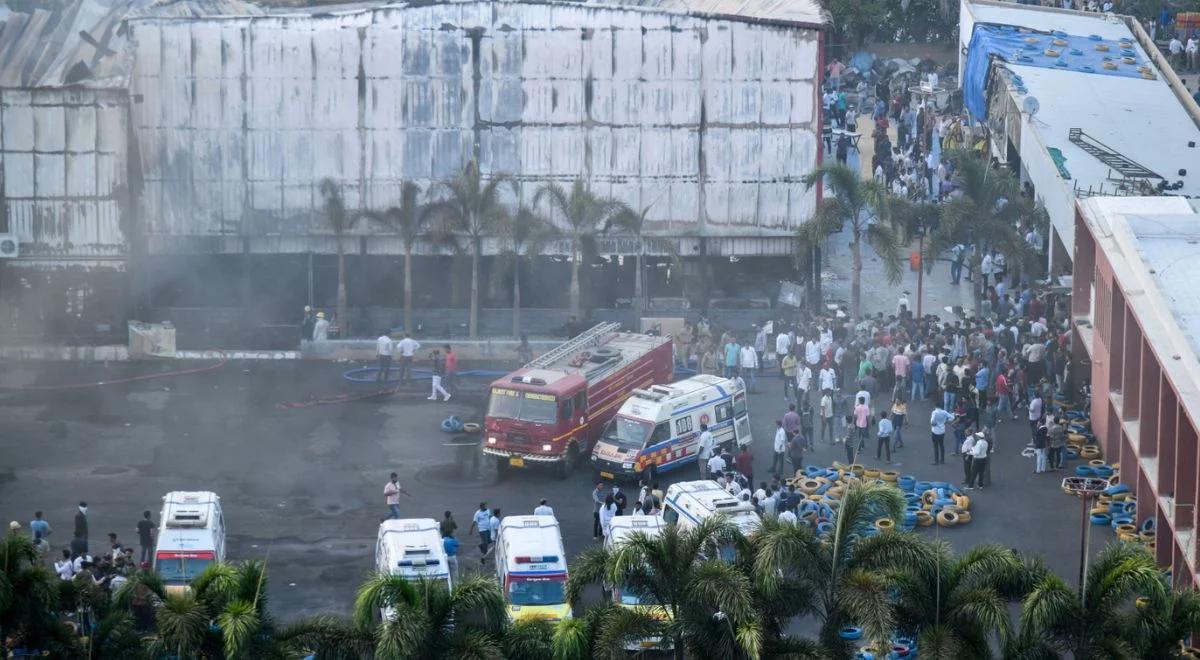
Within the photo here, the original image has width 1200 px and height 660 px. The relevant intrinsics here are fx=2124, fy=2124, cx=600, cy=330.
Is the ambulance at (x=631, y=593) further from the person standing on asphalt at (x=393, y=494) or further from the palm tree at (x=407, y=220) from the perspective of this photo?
the palm tree at (x=407, y=220)

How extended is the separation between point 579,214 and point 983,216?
33.2ft

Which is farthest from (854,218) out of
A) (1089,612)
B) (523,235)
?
(1089,612)

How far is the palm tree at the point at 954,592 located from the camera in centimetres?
2744

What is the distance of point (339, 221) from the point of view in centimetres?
5531

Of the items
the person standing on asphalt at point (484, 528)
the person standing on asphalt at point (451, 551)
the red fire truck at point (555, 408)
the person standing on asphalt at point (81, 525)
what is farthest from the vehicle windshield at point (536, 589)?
the red fire truck at point (555, 408)

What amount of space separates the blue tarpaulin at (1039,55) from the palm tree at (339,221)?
19974mm

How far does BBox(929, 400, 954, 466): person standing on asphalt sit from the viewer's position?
1695 inches

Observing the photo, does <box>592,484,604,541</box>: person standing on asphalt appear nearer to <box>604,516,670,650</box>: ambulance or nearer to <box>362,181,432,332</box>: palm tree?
<box>604,516,670,650</box>: ambulance

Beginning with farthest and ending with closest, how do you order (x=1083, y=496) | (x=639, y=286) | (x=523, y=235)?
(x=639, y=286), (x=523, y=235), (x=1083, y=496)

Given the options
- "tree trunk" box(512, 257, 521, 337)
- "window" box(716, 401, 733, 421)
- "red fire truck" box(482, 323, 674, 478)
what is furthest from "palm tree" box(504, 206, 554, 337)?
"window" box(716, 401, 733, 421)

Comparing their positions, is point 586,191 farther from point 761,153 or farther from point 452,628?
point 452,628

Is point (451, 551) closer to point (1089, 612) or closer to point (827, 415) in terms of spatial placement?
point (827, 415)

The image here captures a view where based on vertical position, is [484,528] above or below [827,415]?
below

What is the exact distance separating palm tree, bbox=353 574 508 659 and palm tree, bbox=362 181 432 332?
25950 millimetres
